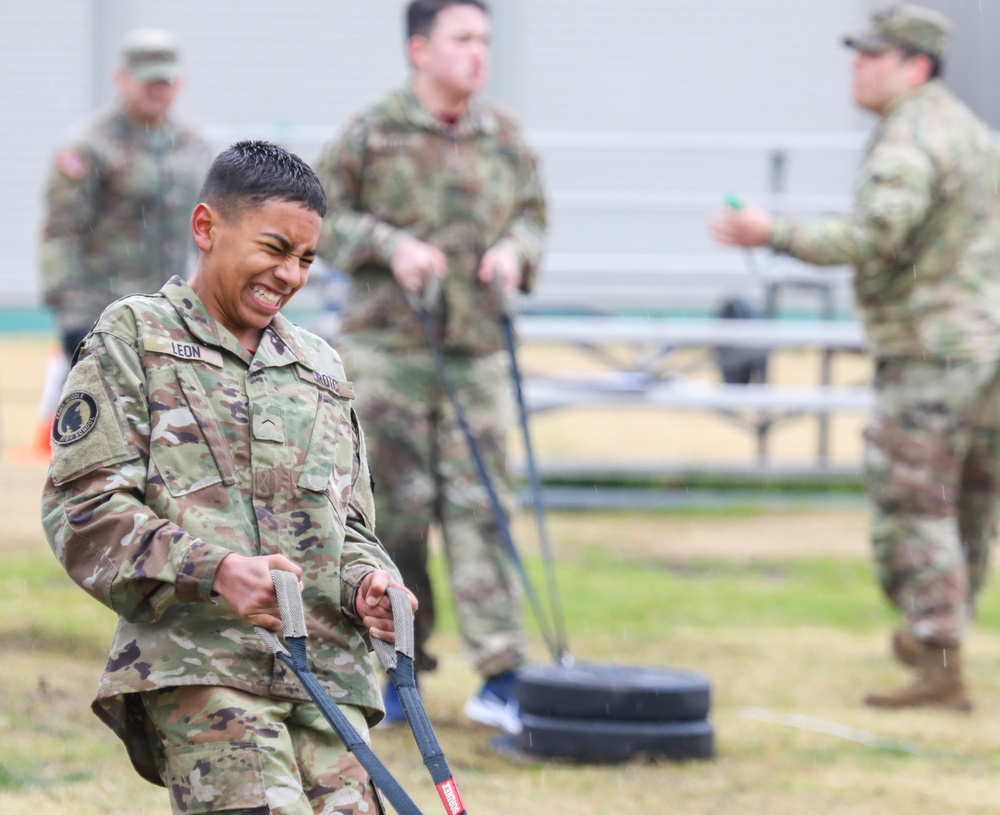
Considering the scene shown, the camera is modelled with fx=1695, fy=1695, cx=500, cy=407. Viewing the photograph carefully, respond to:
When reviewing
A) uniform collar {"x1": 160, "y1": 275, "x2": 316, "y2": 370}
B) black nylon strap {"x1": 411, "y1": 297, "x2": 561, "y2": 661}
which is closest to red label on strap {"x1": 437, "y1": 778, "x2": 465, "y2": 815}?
uniform collar {"x1": 160, "y1": 275, "x2": 316, "y2": 370}

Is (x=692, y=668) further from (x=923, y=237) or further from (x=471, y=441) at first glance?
(x=923, y=237)

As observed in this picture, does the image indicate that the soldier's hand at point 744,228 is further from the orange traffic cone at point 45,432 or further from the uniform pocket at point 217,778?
the orange traffic cone at point 45,432

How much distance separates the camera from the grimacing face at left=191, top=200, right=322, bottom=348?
2871 mm

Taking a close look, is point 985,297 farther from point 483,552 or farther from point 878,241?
point 483,552

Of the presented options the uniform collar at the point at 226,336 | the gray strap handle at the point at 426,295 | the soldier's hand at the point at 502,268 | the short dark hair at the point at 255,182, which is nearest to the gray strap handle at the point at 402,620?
the uniform collar at the point at 226,336

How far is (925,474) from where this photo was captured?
6000 millimetres

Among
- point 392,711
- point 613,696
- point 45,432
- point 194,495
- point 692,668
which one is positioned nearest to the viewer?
point 194,495

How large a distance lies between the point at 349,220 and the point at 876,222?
185 centimetres

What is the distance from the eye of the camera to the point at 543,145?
12.1 meters

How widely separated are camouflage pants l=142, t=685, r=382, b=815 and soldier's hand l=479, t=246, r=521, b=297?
2.75 m

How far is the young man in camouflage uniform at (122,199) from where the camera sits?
7410mm

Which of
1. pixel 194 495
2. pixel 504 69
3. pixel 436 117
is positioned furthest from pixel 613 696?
pixel 504 69

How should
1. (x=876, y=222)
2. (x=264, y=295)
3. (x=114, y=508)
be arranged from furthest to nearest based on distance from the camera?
(x=876, y=222)
(x=264, y=295)
(x=114, y=508)

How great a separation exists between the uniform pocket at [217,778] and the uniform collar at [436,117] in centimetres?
319
